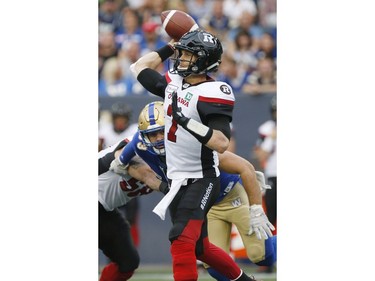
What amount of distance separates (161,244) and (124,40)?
2.86m

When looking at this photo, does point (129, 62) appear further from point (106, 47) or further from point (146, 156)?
point (146, 156)

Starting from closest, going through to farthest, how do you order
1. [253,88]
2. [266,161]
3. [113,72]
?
[266,161] < [253,88] < [113,72]

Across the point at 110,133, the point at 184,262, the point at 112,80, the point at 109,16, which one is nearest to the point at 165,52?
the point at 184,262

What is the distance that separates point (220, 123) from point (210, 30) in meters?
5.99

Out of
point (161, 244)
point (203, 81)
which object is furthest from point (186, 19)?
point (161, 244)

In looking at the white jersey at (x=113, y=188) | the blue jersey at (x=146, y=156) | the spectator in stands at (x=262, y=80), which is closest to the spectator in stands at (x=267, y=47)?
the spectator in stands at (x=262, y=80)

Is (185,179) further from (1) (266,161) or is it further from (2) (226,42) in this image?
(2) (226,42)

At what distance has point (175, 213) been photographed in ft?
18.3

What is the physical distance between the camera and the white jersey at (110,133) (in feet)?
31.3

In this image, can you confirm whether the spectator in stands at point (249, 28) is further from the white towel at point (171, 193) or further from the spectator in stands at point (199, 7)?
the white towel at point (171, 193)

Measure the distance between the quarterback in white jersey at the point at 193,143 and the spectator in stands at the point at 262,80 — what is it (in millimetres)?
4049

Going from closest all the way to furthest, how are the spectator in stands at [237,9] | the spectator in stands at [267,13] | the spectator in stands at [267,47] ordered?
1. the spectator in stands at [267,47]
2. the spectator in stands at [267,13]
3. the spectator in stands at [237,9]

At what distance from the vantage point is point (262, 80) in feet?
32.8

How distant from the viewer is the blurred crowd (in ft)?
33.7
